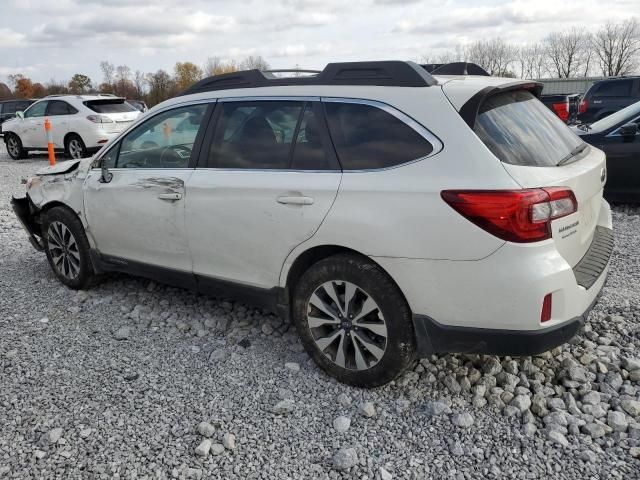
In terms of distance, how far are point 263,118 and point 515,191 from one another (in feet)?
5.43

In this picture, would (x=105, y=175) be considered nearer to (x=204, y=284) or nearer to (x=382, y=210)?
(x=204, y=284)

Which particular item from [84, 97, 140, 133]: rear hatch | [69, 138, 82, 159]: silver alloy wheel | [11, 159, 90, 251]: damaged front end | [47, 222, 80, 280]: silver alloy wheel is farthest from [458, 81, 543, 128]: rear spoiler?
[69, 138, 82, 159]: silver alloy wheel

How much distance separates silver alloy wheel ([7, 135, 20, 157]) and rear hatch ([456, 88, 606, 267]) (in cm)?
1697

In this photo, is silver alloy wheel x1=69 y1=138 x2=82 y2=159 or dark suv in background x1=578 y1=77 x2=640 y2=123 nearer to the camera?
silver alloy wheel x1=69 y1=138 x2=82 y2=159

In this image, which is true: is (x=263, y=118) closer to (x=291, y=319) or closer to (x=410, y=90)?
(x=410, y=90)

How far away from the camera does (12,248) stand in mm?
6363

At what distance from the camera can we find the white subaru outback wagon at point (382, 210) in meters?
2.67

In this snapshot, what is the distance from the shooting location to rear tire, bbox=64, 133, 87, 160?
14562mm

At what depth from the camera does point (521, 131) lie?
2955 millimetres

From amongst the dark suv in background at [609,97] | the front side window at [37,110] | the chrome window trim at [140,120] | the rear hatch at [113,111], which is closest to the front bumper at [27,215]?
the chrome window trim at [140,120]

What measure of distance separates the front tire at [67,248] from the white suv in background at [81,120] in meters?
9.29

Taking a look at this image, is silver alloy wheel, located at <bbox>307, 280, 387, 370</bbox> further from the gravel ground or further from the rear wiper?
the rear wiper

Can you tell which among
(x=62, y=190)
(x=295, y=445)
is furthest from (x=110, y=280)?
(x=295, y=445)

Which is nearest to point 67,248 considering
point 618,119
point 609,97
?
point 618,119
